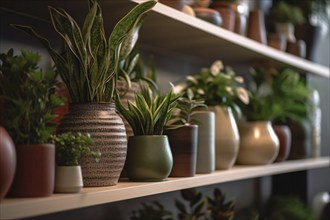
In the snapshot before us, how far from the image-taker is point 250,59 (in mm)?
1753

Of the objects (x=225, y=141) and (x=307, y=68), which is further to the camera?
(x=307, y=68)

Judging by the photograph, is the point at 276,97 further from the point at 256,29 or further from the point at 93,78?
the point at 93,78

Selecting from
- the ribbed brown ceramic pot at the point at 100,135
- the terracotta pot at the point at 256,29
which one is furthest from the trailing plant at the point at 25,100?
the terracotta pot at the point at 256,29

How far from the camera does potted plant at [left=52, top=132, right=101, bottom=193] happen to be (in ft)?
2.65

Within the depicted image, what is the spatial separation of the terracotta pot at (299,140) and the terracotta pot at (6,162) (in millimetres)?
1331

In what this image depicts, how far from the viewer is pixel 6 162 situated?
0.71 metres

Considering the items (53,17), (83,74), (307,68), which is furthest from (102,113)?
(307,68)

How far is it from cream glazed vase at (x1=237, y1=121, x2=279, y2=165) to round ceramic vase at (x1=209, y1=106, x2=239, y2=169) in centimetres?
16

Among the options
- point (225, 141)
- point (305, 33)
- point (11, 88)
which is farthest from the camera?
point (305, 33)

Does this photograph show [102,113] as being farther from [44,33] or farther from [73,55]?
[44,33]

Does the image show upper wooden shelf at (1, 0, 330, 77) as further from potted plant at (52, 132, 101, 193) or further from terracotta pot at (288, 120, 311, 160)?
potted plant at (52, 132, 101, 193)

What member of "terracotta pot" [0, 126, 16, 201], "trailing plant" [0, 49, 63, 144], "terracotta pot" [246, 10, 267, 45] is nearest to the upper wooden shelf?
"terracotta pot" [246, 10, 267, 45]

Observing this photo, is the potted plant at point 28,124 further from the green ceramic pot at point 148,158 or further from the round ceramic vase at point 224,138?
the round ceramic vase at point 224,138

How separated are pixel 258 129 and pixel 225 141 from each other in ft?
0.80
